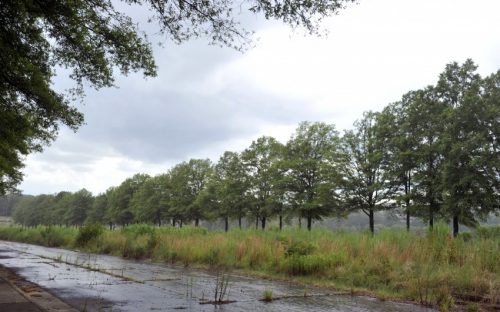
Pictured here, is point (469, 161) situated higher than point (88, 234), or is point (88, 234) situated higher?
point (469, 161)

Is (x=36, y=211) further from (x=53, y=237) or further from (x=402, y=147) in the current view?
(x=402, y=147)

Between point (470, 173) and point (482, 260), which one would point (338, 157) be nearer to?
point (470, 173)

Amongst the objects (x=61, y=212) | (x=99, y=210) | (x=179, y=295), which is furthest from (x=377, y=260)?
(x=61, y=212)

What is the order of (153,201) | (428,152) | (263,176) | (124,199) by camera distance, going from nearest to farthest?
(428,152) → (263,176) → (153,201) → (124,199)

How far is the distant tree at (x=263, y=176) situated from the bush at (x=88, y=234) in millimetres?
15916

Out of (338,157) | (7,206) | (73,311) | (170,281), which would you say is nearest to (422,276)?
(170,281)

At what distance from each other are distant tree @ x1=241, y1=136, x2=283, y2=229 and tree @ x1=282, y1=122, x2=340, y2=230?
140 cm

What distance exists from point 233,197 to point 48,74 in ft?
112

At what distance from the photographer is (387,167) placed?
3428cm

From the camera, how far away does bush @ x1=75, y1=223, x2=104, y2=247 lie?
2641 cm

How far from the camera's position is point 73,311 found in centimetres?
621

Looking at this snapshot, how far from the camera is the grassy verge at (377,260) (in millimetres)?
8914

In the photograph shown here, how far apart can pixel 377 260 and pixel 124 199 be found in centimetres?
6275

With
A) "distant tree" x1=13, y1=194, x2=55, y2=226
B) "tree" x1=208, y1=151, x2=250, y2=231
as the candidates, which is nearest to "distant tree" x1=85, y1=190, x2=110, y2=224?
"distant tree" x1=13, y1=194, x2=55, y2=226
